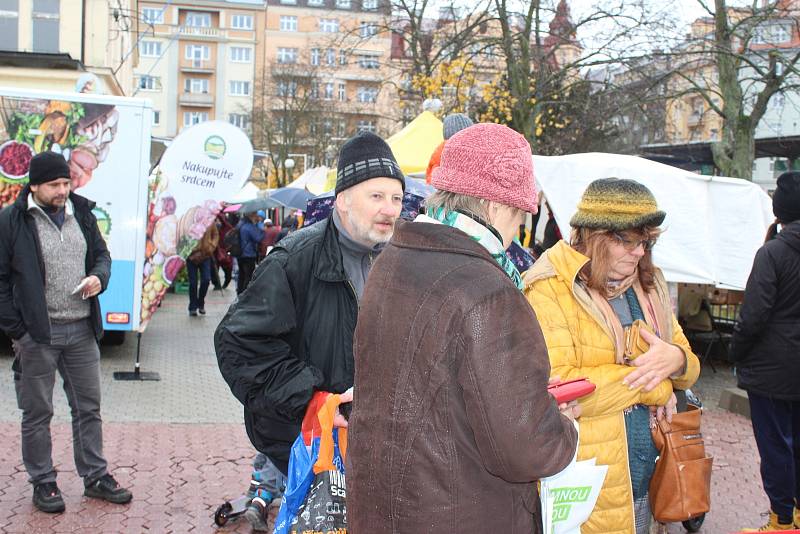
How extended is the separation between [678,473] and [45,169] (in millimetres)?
3803

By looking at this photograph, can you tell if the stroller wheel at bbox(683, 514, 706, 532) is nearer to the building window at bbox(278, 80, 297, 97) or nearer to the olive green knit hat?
the olive green knit hat

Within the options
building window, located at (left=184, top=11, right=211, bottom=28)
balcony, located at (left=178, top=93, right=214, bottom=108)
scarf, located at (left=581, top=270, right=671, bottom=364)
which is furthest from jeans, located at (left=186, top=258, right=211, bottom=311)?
building window, located at (left=184, top=11, right=211, bottom=28)

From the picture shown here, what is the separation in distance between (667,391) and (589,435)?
1.51ft

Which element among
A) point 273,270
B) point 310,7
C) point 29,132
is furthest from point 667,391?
point 310,7

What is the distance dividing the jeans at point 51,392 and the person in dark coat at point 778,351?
3.93 m

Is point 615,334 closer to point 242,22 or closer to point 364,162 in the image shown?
point 364,162

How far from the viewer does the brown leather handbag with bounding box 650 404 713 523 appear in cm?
333

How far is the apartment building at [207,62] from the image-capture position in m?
75.5

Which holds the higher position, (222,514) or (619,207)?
(619,207)

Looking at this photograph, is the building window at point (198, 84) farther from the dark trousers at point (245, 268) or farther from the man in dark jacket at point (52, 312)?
the man in dark jacket at point (52, 312)

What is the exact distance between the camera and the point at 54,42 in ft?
69.6

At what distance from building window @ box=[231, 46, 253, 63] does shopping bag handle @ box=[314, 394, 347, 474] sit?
77.5m

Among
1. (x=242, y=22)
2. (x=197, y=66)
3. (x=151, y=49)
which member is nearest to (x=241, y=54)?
(x=242, y=22)

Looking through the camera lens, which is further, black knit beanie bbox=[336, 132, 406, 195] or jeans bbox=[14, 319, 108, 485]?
jeans bbox=[14, 319, 108, 485]
